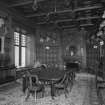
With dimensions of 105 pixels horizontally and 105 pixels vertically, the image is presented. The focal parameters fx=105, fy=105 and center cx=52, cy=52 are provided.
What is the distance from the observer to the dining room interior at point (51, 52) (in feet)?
10.9

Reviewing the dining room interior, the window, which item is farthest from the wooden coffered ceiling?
the window

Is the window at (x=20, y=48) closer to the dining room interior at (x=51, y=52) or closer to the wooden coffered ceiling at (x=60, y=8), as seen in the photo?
the dining room interior at (x=51, y=52)

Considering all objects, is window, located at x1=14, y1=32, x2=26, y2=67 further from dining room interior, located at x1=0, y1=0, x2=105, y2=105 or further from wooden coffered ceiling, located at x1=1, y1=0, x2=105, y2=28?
wooden coffered ceiling, located at x1=1, y1=0, x2=105, y2=28

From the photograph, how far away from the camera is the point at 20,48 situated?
631cm

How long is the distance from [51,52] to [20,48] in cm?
293

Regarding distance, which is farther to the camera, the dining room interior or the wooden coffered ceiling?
the wooden coffered ceiling

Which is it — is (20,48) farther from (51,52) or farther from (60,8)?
(60,8)

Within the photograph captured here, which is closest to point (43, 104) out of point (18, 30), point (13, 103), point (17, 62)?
point (13, 103)

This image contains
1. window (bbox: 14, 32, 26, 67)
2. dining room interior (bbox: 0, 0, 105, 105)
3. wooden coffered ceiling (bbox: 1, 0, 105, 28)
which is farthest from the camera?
window (bbox: 14, 32, 26, 67)

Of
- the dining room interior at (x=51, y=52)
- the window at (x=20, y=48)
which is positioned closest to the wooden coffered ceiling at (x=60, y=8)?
the dining room interior at (x=51, y=52)

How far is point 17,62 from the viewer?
20.5ft

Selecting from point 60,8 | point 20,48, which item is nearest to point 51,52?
point 20,48

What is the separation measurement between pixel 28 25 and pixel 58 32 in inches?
109

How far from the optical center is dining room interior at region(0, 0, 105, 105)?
130 inches
